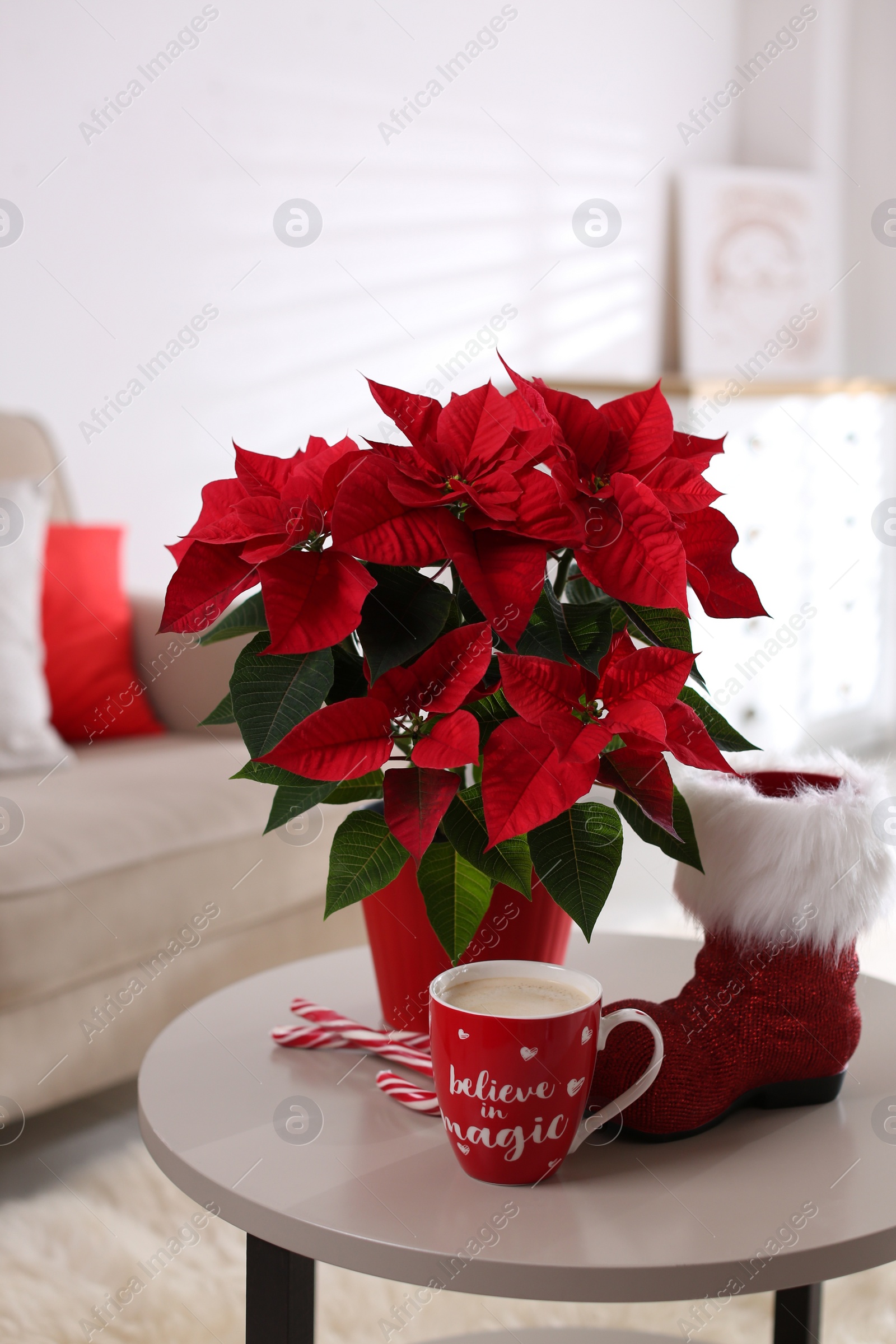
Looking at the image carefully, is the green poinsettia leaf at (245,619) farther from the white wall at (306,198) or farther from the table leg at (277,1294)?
the white wall at (306,198)

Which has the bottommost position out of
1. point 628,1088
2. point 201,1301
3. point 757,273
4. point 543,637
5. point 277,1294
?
point 201,1301

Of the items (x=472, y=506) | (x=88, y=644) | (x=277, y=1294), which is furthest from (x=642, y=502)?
(x=88, y=644)

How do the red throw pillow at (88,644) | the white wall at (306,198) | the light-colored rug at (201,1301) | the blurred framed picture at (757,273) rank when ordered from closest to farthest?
the light-colored rug at (201,1301) < the red throw pillow at (88,644) < the white wall at (306,198) < the blurred framed picture at (757,273)

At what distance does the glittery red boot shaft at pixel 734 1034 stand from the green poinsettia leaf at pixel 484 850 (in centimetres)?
11

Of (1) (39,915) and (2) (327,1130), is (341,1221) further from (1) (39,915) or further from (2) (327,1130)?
(1) (39,915)

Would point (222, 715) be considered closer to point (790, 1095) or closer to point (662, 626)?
point (662, 626)

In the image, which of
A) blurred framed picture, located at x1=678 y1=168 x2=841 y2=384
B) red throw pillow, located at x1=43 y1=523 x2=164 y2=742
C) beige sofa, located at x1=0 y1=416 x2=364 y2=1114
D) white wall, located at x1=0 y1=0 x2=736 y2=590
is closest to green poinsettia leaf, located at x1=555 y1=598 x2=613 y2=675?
beige sofa, located at x1=0 y1=416 x2=364 y2=1114

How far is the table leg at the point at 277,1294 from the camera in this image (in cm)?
61

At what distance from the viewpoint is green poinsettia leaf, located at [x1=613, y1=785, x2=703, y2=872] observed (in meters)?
0.63

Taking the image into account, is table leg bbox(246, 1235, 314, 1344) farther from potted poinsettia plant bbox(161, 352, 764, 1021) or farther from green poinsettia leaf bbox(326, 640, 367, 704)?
green poinsettia leaf bbox(326, 640, 367, 704)

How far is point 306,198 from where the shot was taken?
2.48 metres

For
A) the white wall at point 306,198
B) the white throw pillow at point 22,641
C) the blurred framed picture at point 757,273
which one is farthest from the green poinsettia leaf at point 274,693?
the blurred framed picture at point 757,273

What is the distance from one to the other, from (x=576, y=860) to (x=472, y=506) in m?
0.19

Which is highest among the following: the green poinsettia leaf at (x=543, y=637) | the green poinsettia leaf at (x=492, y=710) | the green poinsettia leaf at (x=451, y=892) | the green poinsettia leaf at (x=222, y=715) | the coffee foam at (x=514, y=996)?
the green poinsettia leaf at (x=543, y=637)
